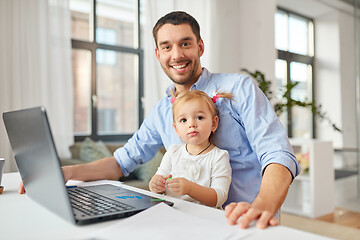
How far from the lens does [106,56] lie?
4.47 m

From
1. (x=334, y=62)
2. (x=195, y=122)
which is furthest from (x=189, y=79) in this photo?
(x=334, y=62)

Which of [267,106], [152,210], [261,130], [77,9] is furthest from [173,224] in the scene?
[77,9]

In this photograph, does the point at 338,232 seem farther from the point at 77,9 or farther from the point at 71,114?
the point at 77,9

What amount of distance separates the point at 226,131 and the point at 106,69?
3.45 meters

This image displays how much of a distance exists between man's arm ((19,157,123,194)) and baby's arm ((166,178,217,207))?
0.44 m

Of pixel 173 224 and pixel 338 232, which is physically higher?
pixel 173 224

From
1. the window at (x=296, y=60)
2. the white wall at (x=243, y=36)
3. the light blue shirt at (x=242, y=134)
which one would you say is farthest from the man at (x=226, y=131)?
the window at (x=296, y=60)

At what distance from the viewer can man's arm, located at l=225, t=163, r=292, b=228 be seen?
2.37 ft

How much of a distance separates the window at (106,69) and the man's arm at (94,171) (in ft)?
7.78

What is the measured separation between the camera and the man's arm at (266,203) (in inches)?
28.4

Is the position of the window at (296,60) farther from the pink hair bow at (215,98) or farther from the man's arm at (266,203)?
the man's arm at (266,203)

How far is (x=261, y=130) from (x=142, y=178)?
213cm

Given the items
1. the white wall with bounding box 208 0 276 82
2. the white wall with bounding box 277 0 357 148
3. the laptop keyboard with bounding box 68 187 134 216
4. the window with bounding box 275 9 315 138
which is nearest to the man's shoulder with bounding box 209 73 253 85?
the laptop keyboard with bounding box 68 187 134 216

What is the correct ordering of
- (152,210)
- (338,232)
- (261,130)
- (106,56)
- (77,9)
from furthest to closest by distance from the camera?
(106,56) → (77,9) → (338,232) → (261,130) → (152,210)
